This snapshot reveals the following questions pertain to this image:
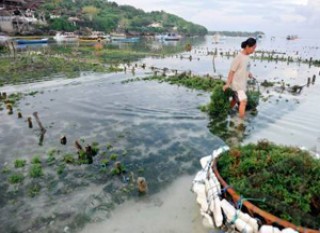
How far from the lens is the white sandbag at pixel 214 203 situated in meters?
5.62

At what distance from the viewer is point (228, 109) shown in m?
14.3

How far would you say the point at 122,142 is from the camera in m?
11.1

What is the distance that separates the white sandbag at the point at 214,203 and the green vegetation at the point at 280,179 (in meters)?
0.47

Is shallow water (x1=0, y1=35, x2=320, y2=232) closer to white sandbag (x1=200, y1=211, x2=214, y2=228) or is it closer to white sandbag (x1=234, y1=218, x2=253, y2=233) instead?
white sandbag (x1=200, y1=211, x2=214, y2=228)

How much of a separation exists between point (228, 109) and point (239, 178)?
8.60 metres

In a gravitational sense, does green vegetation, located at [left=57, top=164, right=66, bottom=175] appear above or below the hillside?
below

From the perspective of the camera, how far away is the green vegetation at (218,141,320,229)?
5262 millimetres

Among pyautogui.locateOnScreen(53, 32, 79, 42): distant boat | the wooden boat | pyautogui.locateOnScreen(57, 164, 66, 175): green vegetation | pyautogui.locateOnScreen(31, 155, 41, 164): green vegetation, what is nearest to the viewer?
the wooden boat

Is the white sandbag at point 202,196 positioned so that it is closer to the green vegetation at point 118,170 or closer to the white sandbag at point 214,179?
the white sandbag at point 214,179

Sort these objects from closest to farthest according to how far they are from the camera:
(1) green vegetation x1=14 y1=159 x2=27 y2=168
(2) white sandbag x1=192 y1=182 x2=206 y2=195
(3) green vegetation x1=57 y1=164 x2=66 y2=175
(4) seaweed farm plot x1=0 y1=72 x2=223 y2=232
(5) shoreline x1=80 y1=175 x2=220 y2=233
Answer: (5) shoreline x1=80 y1=175 x2=220 y2=233
(2) white sandbag x1=192 y1=182 x2=206 y2=195
(4) seaweed farm plot x1=0 y1=72 x2=223 y2=232
(3) green vegetation x1=57 y1=164 x2=66 y2=175
(1) green vegetation x1=14 y1=159 x2=27 y2=168

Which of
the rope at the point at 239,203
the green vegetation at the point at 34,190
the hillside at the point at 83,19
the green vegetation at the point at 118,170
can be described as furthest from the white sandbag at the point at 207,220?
the hillside at the point at 83,19

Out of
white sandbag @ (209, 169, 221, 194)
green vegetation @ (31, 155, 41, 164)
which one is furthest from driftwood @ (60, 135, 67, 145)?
white sandbag @ (209, 169, 221, 194)

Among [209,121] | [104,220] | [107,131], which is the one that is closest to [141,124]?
[107,131]

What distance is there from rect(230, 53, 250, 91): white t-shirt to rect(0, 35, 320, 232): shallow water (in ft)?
7.46
